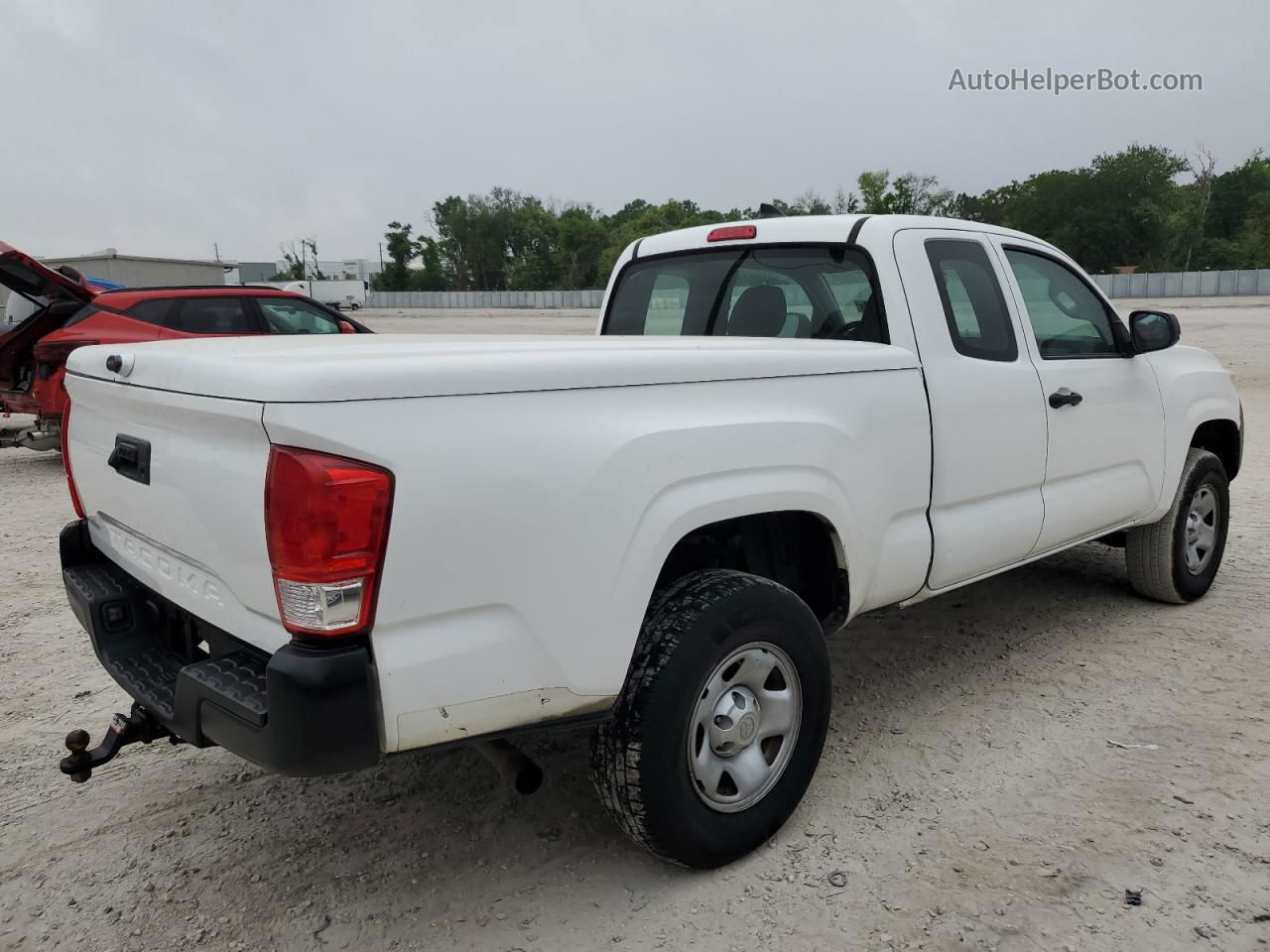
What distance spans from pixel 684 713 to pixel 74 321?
8.20 m

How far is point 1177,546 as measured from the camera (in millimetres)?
4684

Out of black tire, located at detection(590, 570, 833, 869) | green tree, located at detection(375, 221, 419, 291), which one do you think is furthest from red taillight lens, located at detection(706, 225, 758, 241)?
green tree, located at detection(375, 221, 419, 291)

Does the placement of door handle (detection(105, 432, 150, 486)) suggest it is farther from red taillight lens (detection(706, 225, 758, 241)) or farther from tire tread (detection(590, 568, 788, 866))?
red taillight lens (detection(706, 225, 758, 241))

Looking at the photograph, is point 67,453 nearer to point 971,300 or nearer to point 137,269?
point 971,300

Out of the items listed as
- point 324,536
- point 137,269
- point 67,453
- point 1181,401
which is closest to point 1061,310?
point 1181,401

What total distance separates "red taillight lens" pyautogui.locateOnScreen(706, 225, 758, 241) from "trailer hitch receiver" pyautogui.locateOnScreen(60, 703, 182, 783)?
276cm

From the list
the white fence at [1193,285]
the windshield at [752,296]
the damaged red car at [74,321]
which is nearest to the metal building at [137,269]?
the damaged red car at [74,321]

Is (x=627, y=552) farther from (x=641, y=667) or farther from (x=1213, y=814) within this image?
(x=1213, y=814)

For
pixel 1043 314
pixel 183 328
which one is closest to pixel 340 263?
pixel 183 328

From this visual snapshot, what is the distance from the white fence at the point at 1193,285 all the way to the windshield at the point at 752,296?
44.1 meters

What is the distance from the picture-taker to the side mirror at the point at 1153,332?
4.15 m

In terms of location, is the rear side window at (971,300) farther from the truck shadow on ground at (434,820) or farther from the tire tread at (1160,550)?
the tire tread at (1160,550)

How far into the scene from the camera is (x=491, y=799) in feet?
10.3

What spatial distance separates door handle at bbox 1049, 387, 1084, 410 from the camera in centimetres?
372
